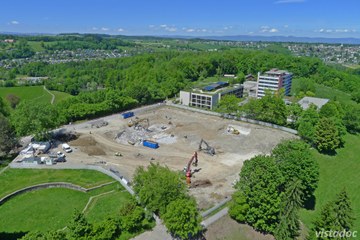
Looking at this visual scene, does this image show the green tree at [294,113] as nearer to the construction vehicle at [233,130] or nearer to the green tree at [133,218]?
the construction vehicle at [233,130]

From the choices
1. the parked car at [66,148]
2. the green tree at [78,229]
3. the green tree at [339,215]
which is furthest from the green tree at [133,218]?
the parked car at [66,148]

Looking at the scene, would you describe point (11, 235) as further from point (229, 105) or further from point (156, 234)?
point (229, 105)

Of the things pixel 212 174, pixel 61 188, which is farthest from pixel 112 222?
pixel 212 174

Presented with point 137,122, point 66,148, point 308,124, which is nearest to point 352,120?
point 308,124

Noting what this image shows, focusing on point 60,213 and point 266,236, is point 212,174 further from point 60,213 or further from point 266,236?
point 60,213

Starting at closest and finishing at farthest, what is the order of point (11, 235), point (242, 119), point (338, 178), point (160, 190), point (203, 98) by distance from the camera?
point (160, 190) → point (11, 235) → point (338, 178) → point (242, 119) → point (203, 98)

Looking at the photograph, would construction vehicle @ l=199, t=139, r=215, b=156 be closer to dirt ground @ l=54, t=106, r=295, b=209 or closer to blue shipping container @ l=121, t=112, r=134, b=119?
dirt ground @ l=54, t=106, r=295, b=209
